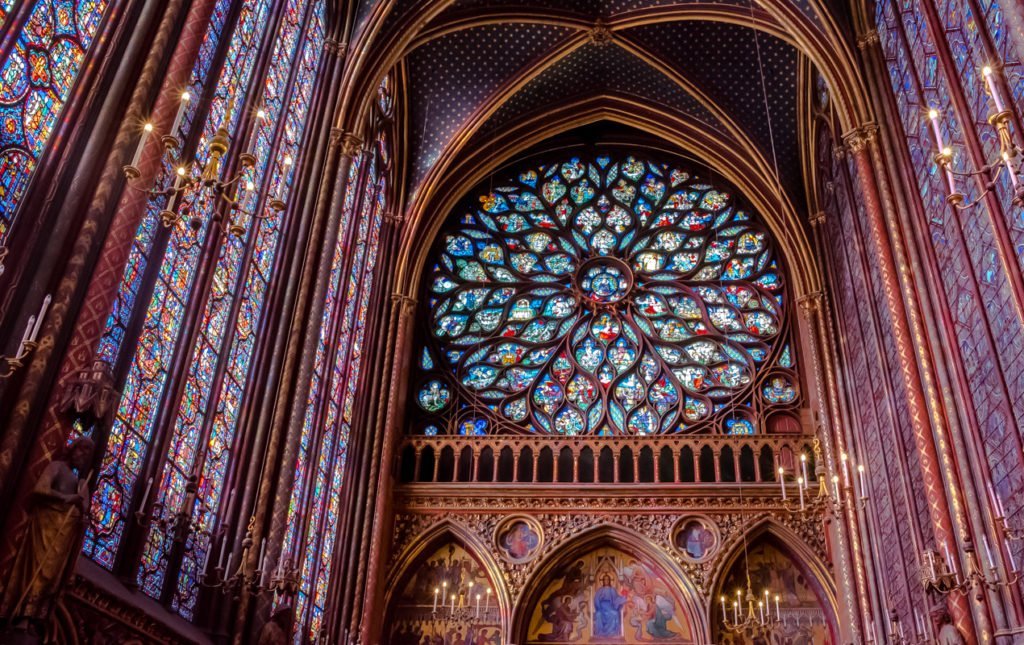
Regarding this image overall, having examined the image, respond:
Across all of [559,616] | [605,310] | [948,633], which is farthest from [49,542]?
[605,310]

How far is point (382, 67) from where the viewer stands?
1445cm

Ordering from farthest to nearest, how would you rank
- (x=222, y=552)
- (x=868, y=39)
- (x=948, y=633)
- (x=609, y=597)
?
1. (x=609, y=597)
2. (x=868, y=39)
3. (x=222, y=552)
4. (x=948, y=633)

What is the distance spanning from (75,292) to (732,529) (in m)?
12.0

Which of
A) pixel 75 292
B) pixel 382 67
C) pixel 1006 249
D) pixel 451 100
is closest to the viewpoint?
pixel 75 292

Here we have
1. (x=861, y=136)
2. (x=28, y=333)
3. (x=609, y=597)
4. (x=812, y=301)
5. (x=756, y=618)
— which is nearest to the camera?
(x=28, y=333)

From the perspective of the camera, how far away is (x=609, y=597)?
51.1 feet

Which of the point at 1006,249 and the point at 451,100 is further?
the point at 451,100

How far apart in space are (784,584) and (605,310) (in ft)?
20.8

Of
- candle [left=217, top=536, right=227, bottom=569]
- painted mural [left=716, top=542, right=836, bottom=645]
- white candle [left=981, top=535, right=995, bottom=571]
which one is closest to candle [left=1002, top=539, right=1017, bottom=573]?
white candle [left=981, top=535, right=995, bottom=571]

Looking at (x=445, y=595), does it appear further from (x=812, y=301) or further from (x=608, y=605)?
(x=812, y=301)

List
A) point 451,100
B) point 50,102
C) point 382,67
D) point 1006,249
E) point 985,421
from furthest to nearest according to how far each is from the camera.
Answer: point 451,100 → point 382,67 → point 985,421 → point 1006,249 → point 50,102

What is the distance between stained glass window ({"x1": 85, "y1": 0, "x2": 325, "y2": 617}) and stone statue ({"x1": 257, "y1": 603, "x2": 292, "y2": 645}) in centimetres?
85

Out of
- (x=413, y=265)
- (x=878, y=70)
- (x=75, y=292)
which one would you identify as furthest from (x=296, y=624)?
(x=878, y=70)

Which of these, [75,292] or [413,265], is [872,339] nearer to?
[413,265]
